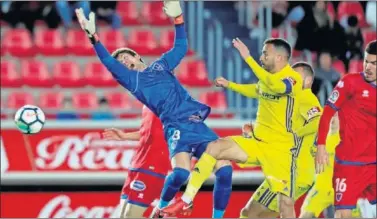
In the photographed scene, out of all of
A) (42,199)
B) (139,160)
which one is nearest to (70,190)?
(42,199)

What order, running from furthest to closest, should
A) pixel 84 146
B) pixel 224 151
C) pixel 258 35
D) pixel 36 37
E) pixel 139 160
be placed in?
pixel 36 37 → pixel 258 35 → pixel 84 146 → pixel 139 160 → pixel 224 151

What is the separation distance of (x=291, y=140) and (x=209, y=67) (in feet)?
16.4

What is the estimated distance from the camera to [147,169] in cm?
1070

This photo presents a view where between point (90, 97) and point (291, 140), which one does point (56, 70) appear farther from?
point (291, 140)

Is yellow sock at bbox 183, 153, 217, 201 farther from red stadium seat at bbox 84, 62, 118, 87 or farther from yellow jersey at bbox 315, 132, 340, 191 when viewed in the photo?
red stadium seat at bbox 84, 62, 118, 87

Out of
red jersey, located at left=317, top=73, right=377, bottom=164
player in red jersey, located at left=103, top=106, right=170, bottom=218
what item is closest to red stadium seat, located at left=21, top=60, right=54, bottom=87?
player in red jersey, located at left=103, top=106, right=170, bottom=218

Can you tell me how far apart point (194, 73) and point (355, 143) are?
5254mm

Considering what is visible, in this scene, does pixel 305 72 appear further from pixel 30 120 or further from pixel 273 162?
pixel 30 120

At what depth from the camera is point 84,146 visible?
12789 millimetres

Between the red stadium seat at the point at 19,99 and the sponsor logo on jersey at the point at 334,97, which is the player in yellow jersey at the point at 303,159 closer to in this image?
the sponsor logo on jersey at the point at 334,97

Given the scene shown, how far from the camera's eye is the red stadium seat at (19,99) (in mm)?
14961

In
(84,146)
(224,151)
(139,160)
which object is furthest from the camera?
(84,146)

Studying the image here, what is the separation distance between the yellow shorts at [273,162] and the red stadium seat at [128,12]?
637 cm

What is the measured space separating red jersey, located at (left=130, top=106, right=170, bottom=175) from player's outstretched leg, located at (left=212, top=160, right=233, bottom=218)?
0.75 meters
